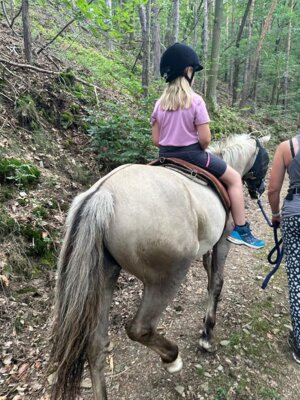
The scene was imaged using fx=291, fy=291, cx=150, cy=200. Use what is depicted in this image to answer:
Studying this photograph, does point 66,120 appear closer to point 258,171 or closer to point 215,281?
point 258,171

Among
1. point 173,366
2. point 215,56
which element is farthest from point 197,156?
point 215,56

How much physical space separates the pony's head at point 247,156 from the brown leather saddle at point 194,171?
34.1 inches

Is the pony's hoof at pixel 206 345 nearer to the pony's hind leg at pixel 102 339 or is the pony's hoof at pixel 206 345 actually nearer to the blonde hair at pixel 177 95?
the pony's hind leg at pixel 102 339

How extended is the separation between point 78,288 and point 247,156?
8.81ft

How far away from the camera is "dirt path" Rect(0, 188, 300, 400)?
2.72 metres

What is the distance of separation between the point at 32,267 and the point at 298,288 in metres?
2.94

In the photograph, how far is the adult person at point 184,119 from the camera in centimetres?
272

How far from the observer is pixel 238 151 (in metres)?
3.62

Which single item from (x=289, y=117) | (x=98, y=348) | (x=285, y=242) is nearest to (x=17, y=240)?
(x=98, y=348)

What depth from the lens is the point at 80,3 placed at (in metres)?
4.99

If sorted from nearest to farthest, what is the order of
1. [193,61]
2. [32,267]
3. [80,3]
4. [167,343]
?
[167,343] → [193,61] → [32,267] → [80,3]

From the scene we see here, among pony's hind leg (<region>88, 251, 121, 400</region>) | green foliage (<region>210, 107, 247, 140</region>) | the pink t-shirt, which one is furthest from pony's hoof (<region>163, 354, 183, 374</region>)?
green foliage (<region>210, 107, 247, 140</region>)

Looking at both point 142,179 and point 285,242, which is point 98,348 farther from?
point 285,242

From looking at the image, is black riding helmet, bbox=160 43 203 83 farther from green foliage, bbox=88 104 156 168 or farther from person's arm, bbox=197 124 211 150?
green foliage, bbox=88 104 156 168
